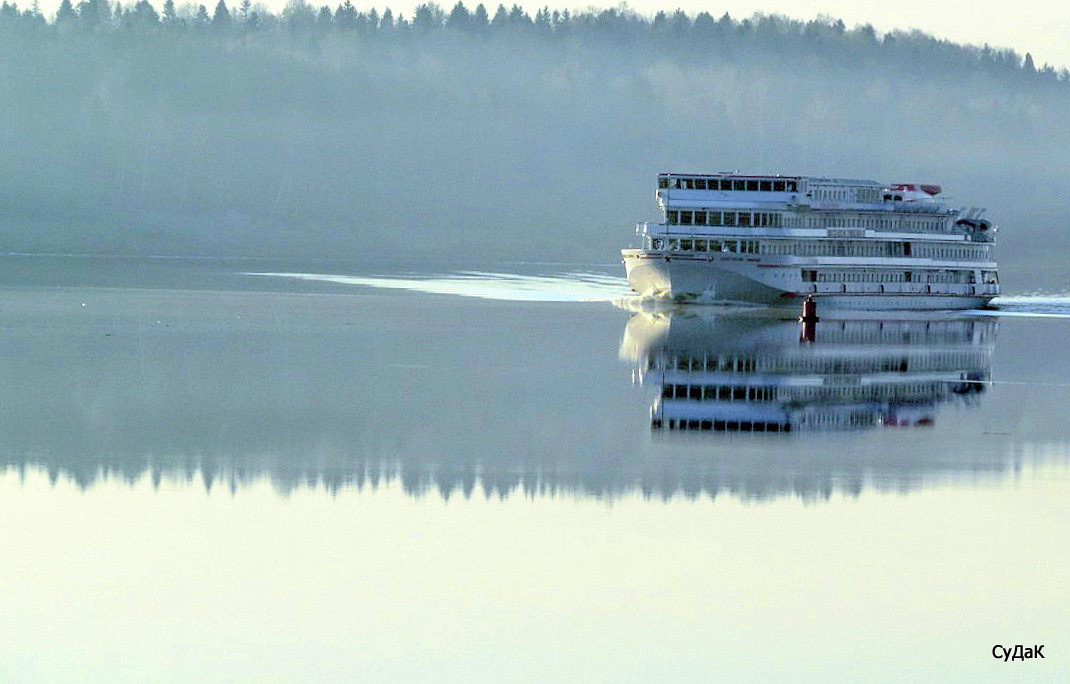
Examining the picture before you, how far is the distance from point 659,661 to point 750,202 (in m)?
94.2

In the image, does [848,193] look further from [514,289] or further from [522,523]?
[522,523]

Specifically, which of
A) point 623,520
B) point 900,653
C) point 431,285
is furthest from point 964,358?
point 431,285

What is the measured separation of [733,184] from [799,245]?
5.42 meters

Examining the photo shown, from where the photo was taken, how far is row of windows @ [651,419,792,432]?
40000 millimetres

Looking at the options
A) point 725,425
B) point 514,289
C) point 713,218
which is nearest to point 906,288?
point 713,218

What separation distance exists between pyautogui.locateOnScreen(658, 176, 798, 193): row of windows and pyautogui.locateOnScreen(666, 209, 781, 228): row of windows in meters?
1.69

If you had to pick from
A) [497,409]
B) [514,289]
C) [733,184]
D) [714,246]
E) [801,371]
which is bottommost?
[514,289]

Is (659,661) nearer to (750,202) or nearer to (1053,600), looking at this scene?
(1053,600)

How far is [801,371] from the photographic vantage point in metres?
58.9

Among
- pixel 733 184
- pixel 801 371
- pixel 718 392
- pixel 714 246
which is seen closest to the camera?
pixel 718 392

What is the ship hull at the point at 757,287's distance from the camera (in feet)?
370

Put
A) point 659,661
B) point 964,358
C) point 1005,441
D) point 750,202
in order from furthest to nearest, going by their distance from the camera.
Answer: point 750,202 → point 964,358 → point 1005,441 → point 659,661

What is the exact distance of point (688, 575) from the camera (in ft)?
78.7

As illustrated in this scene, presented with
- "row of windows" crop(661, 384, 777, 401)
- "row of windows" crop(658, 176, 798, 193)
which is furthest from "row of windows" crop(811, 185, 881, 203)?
"row of windows" crop(661, 384, 777, 401)
